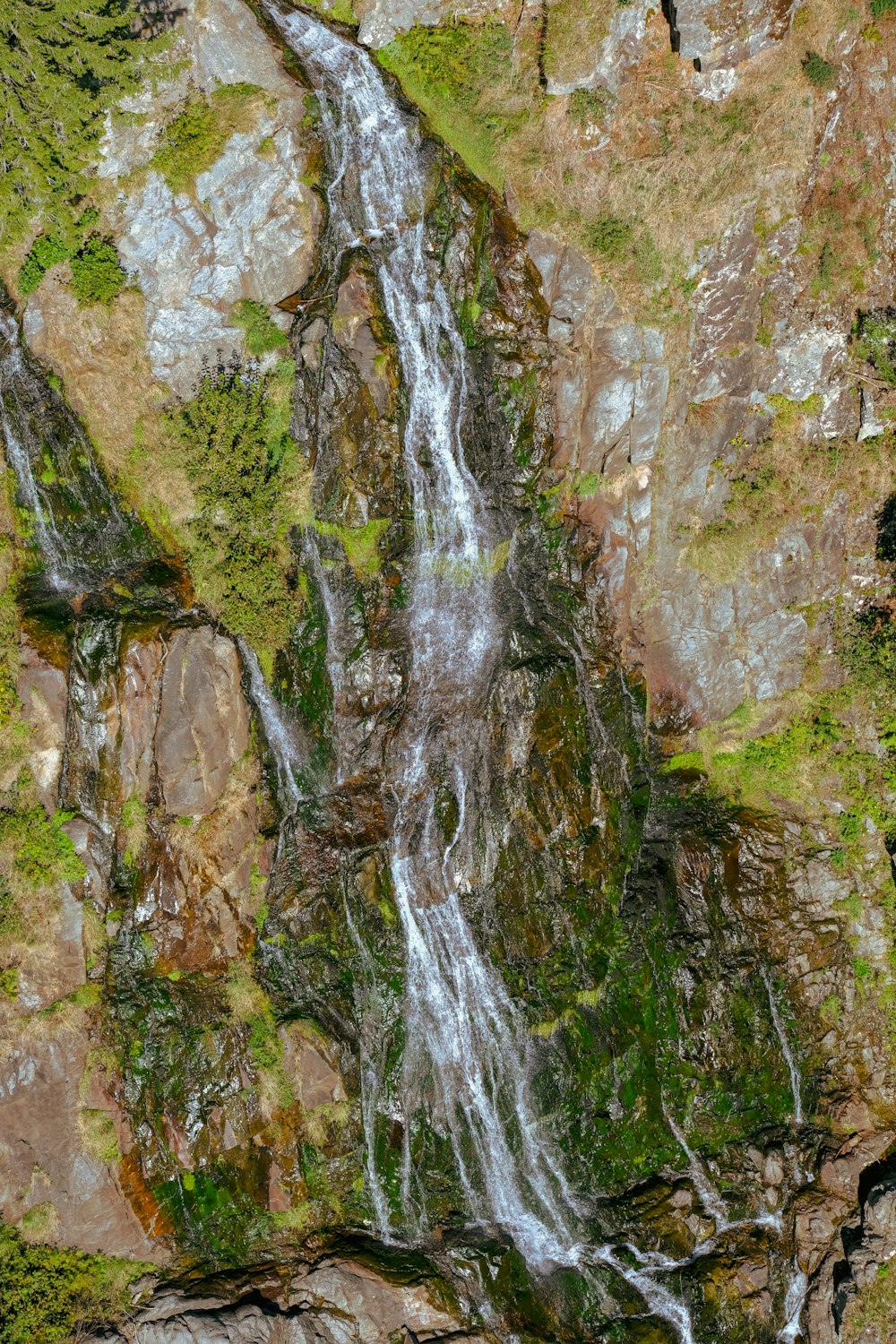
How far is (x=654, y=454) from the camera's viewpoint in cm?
1360

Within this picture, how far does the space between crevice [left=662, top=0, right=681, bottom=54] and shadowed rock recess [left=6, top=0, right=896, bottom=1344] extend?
18 centimetres

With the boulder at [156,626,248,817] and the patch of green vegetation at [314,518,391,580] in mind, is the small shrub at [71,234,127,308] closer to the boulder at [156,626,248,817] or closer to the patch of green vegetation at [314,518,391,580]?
the patch of green vegetation at [314,518,391,580]

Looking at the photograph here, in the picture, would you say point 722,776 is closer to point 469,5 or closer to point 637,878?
point 637,878

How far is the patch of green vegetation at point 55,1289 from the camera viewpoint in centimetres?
1229

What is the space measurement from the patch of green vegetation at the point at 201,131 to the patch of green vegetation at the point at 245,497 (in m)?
3.02

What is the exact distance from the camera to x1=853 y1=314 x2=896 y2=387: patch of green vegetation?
13.6 metres

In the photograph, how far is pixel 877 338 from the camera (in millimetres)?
13602

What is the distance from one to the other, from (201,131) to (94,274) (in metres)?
2.65

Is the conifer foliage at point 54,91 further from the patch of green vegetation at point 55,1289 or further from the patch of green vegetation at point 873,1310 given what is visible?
the patch of green vegetation at point 55,1289

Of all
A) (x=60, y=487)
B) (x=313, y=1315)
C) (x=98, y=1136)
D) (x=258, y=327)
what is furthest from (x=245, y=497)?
(x=313, y=1315)

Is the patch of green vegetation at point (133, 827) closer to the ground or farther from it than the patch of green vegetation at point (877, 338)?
closer to the ground

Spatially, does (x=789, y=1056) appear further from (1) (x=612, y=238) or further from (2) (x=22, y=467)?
(2) (x=22, y=467)

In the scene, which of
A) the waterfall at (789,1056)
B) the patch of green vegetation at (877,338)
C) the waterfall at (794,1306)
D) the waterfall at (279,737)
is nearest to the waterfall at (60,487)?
the waterfall at (279,737)

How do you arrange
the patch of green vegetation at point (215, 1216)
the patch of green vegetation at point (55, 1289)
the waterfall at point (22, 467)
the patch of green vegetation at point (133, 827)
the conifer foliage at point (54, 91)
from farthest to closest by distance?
the waterfall at point (22, 467), the patch of green vegetation at point (215, 1216), the patch of green vegetation at point (133, 827), the patch of green vegetation at point (55, 1289), the conifer foliage at point (54, 91)
